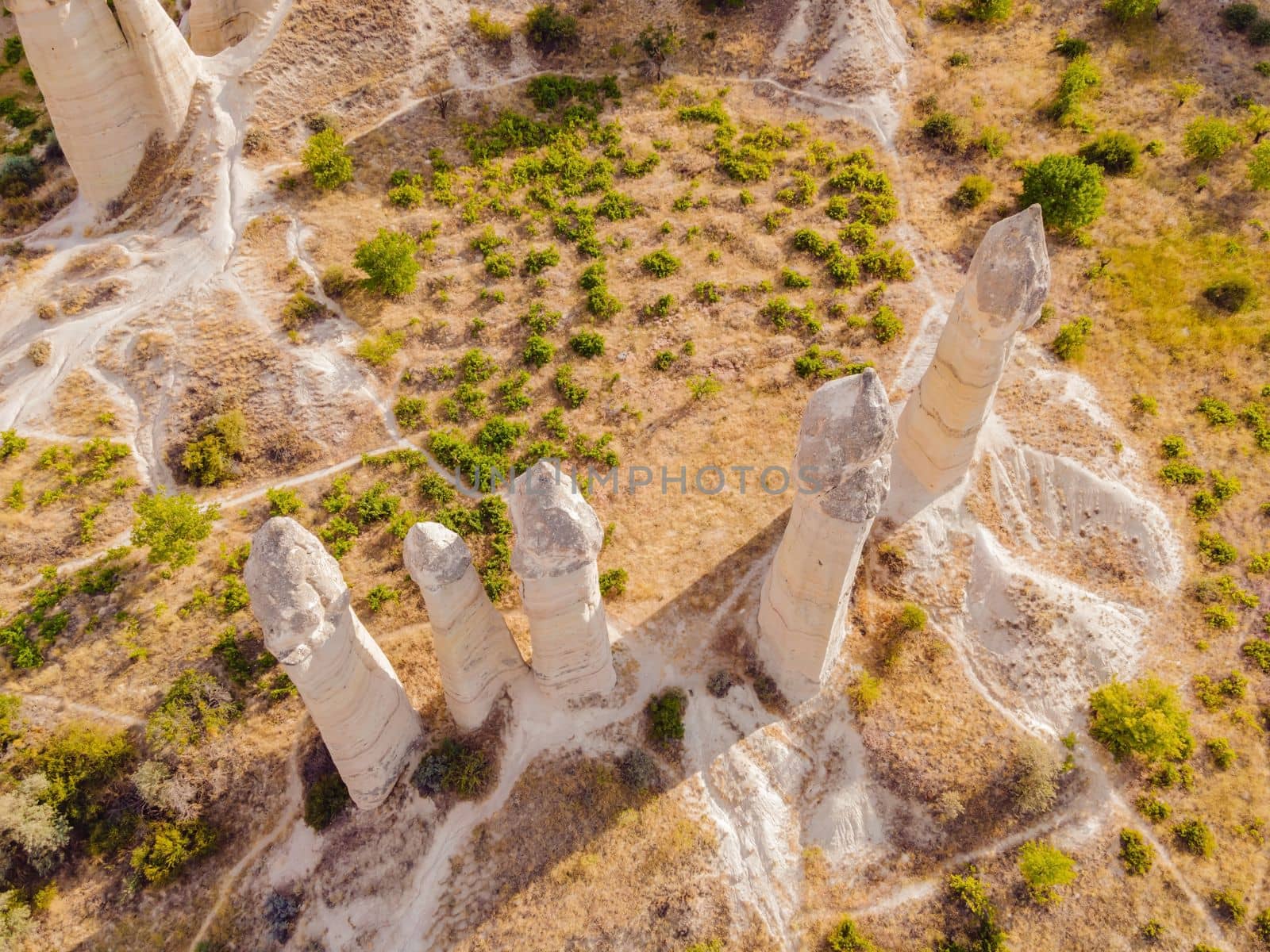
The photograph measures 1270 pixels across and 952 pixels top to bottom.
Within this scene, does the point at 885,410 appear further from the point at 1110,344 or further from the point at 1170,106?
the point at 1170,106

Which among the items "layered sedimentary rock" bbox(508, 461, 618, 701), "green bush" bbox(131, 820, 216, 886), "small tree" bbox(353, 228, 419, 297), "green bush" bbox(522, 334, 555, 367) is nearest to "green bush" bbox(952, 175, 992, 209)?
"green bush" bbox(522, 334, 555, 367)

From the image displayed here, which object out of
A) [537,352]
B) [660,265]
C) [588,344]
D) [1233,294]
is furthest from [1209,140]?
[537,352]

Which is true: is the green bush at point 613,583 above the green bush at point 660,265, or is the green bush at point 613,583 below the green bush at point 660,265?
below

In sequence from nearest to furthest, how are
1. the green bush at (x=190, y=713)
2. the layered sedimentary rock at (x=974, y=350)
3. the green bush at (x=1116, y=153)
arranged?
the layered sedimentary rock at (x=974, y=350), the green bush at (x=190, y=713), the green bush at (x=1116, y=153)

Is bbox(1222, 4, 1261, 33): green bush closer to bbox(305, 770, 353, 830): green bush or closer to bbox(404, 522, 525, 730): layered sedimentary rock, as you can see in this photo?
bbox(404, 522, 525, 730): layered sedimentary rock

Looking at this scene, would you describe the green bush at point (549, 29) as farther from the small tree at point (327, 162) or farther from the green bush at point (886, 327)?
the green bush at point (886, 327)

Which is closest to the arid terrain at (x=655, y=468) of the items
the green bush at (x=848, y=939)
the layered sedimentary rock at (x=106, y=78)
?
the green bush at (x=848, y=939)
